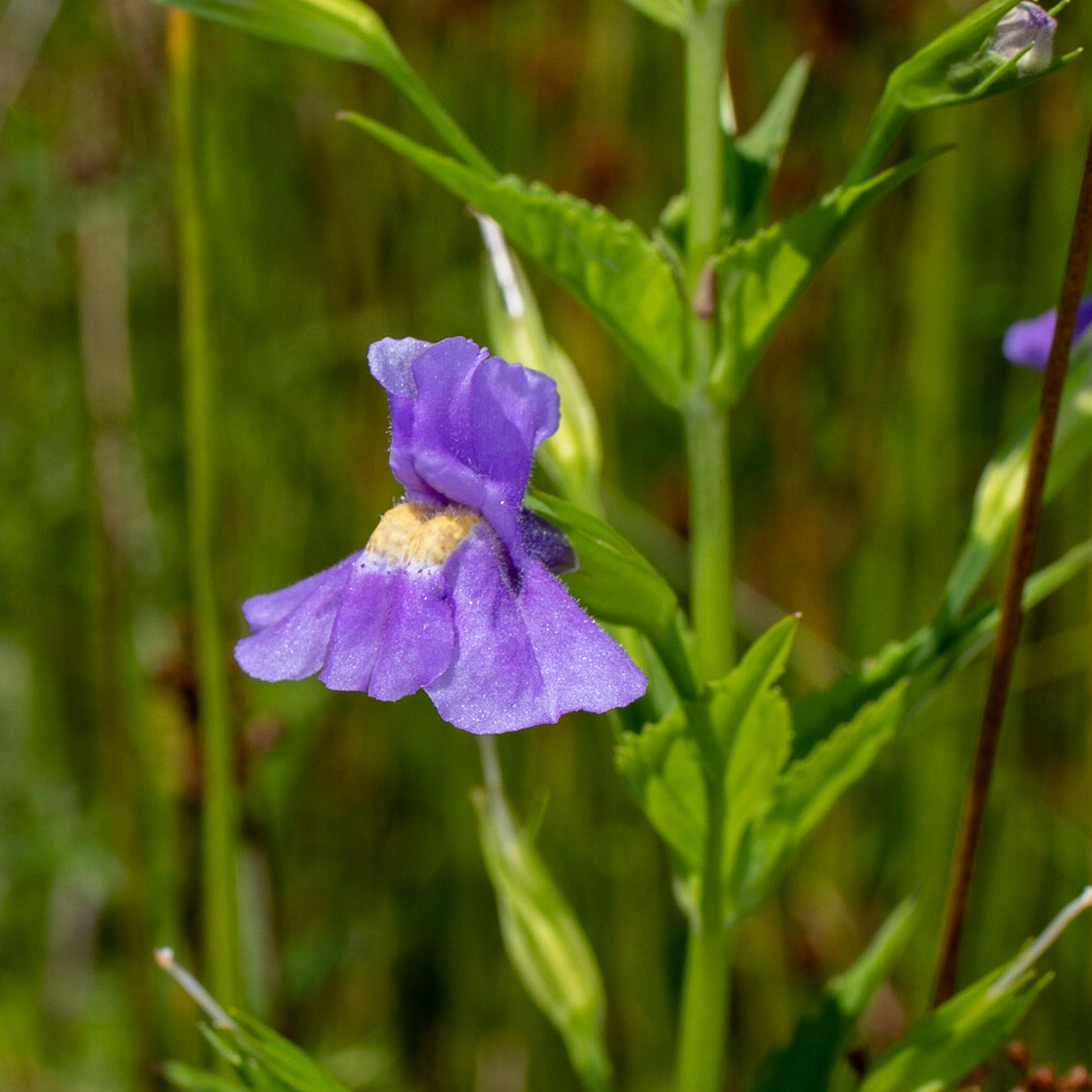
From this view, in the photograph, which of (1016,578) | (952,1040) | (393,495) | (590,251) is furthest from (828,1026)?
(393,495)

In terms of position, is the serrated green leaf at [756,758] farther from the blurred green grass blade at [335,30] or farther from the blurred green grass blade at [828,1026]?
the blurred green grass blade at [335,30]

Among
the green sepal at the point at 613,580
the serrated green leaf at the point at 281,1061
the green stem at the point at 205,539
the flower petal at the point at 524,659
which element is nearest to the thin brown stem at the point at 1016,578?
the green sepal at the point at 613,580

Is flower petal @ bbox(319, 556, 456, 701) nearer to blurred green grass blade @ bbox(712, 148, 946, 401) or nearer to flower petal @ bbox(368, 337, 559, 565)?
flower petal @ bbox(368, 337, 559, 565)

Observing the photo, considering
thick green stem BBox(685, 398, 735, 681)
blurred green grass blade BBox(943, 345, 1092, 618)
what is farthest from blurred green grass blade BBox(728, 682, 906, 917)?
blurred green grass blade BBox(943, 345, 1092, 618)

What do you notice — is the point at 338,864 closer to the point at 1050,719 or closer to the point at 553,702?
the point at 1050,719

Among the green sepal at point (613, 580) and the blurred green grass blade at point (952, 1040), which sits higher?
the green sepal at point (613, 580)

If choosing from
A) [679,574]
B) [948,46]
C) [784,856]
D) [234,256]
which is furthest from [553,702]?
[234,256]

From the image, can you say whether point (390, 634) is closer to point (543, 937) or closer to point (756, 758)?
point (756, 758)
